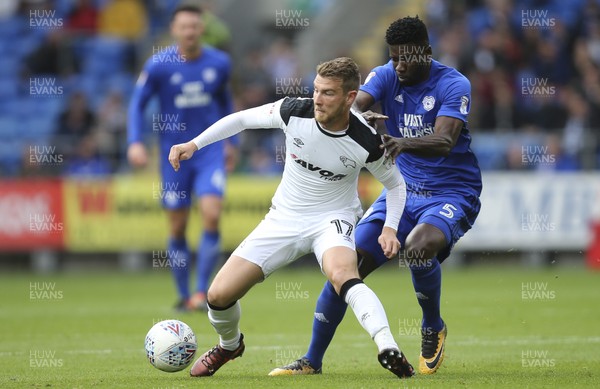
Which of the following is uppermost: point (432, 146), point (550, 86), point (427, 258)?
point (432, 146)

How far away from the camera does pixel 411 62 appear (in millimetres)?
7582

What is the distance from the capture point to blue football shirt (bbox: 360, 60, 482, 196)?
7719 mm

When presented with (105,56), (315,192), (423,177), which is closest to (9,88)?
(105,56)

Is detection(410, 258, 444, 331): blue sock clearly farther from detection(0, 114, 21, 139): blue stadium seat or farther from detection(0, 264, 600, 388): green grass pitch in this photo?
detection(0, 114, 21, 139): blue stadium seat

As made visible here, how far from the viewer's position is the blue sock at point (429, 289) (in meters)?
7.61

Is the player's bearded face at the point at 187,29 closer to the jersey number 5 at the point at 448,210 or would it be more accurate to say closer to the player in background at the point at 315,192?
the player in background at the point at 315,192

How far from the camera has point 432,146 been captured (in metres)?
7.19

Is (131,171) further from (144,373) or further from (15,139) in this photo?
(144,373)

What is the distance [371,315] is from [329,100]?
139 cm

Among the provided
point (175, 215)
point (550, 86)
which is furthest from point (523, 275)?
point (175, 215)

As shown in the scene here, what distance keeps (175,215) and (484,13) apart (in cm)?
1186

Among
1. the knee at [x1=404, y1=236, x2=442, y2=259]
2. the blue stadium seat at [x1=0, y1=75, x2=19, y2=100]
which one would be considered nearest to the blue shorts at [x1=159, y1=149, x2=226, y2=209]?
the knee at [x1=404, y1=236, x2=442, y2=259]

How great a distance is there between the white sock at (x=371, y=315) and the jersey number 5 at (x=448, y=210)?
1010mm

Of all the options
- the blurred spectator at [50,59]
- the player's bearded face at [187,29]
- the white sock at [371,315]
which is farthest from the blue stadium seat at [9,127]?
the white sock at [371,315]
